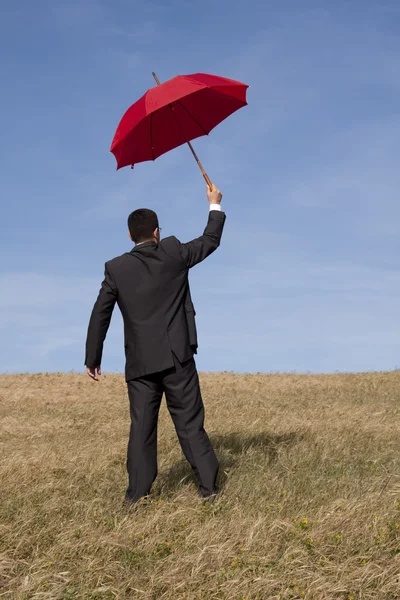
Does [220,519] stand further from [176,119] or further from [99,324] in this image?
[176,119]

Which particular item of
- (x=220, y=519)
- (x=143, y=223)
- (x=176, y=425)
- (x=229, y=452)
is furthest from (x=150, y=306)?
(x=229, y=452)

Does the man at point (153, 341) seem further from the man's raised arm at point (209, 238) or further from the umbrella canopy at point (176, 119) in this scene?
the umbrella canopy at point (176, 119)

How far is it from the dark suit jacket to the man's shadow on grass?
1.43 meters

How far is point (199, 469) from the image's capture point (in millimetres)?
6020

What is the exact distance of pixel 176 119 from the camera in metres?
7.13

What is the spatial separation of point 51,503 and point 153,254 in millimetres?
2544

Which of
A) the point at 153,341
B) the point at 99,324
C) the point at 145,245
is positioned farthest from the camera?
the point at 145,245

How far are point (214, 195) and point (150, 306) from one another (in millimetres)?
1355

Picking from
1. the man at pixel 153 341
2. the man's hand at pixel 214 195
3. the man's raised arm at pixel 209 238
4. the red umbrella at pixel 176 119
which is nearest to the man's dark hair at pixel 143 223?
the man at pixel 153 341

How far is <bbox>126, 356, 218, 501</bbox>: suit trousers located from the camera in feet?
19.7

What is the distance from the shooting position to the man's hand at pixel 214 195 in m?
6.44

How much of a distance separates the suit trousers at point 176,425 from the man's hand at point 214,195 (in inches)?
65.1

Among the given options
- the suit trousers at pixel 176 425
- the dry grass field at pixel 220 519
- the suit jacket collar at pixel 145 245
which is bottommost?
the dry grass field at pixel 220 519

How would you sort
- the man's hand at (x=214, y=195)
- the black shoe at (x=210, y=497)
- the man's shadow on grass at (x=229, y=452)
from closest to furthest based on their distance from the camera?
1. the black shoe at (x=210, y=497)
2. the man's hand at (x=214, y=195)
3. the man's shadow on grass at (x=229, y=452)
